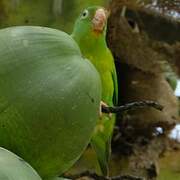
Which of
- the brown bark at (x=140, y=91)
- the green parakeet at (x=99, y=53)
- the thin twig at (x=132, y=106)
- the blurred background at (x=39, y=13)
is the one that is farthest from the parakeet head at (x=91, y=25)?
the brown bark at (x=140, y=91)

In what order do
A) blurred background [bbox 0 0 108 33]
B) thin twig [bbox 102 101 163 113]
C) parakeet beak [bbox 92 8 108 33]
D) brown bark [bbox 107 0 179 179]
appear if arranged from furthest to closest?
brown bark [bbox 107 0 179 179]
blurred background [bbox 0 0 108 33]
parakeet beak [bbox 92 8 108 33]
thin twig [bbox 102 101 163 113]

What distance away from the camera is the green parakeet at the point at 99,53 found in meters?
0.93

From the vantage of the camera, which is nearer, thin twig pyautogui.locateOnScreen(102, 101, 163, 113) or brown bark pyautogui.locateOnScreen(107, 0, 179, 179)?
thin twig pyautogui.locateOnScreen(102, 101, 163, 113)

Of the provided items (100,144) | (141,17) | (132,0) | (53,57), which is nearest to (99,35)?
(53,57)


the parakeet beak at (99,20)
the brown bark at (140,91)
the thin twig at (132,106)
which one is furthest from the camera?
the brown bark at (140,91)

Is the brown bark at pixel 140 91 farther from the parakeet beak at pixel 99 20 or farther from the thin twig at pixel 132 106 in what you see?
the thin twig at pixel 132 106

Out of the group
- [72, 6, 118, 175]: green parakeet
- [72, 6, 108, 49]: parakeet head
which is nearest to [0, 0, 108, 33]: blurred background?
[72, 6, 118, 175]: green parakeet

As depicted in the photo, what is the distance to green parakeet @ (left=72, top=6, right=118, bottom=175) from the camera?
36.7 inches

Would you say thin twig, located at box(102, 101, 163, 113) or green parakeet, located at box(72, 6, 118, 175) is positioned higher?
thin twig, located at box(102, 101, 163, 113)

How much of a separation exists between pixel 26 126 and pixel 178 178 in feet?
4.14

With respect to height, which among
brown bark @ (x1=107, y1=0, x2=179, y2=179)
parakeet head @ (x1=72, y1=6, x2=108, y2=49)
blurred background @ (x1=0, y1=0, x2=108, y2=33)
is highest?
parakeet head @ (x1=72, y1=6, x2=108, y2=49)

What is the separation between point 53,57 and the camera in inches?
24.1

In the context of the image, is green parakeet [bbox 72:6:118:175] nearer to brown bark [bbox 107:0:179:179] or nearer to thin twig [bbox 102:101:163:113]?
thin twig [bbox 102:101:163:113]

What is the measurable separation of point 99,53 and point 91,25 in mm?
209
